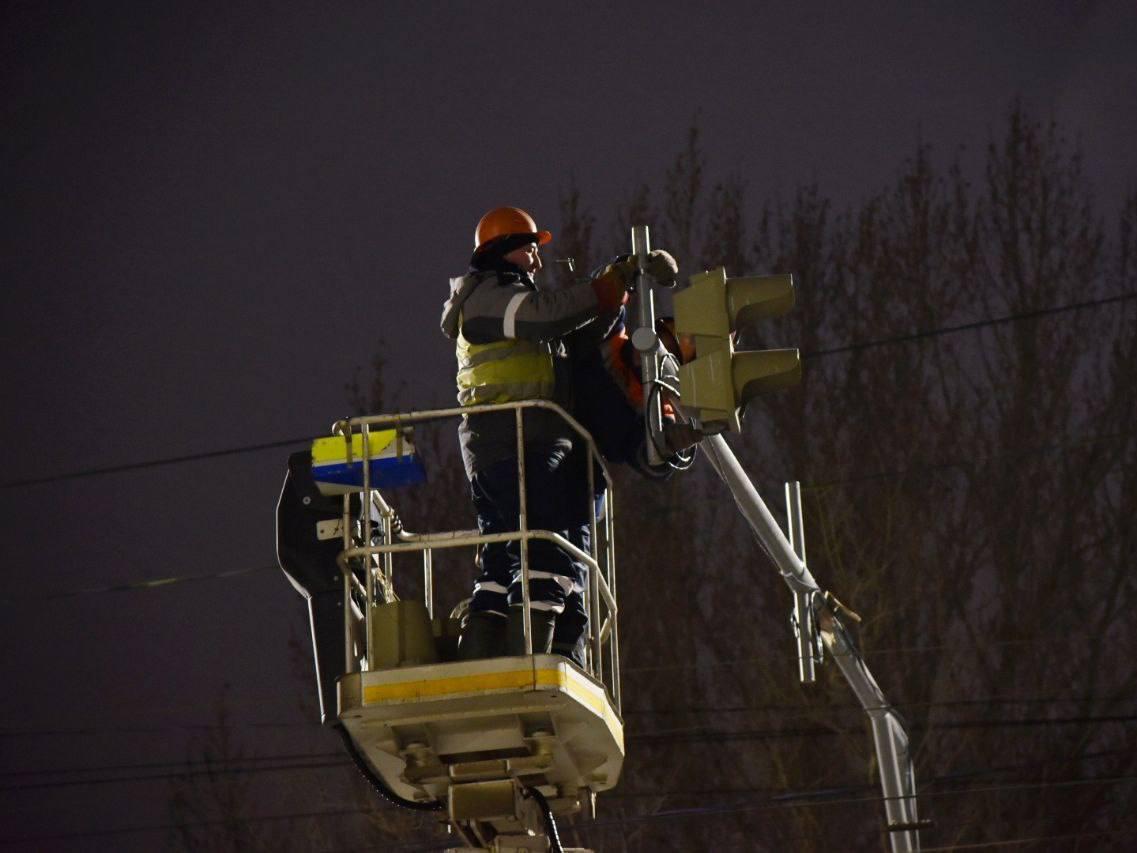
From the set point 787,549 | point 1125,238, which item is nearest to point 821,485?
point 1125,238

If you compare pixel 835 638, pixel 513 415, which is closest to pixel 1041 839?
pixel 835 638

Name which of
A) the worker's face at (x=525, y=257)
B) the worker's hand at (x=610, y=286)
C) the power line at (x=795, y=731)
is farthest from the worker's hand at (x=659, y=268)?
the power line at (x=795, y=731)

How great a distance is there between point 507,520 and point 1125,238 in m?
16.7

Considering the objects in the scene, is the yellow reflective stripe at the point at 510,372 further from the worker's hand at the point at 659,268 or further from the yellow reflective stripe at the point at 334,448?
the worker's hand at the point at 659,268

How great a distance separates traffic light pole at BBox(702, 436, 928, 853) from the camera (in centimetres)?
964

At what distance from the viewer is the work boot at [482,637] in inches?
369

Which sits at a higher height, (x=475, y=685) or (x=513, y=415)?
(x=513, y=415)

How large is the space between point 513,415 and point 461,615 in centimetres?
105

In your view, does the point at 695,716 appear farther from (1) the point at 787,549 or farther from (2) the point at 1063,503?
(1) the point at 787,549

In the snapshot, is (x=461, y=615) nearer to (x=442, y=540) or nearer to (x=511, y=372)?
(x=442, y=540)

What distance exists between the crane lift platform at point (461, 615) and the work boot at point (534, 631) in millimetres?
202

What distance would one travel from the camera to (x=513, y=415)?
9.84m

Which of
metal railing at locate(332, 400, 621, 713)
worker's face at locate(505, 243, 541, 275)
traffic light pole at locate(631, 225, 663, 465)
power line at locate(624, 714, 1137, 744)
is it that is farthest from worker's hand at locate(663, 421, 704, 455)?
power line at locate(624, 714, 1137, 744)

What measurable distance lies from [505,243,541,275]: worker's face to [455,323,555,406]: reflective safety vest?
45 cm
